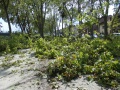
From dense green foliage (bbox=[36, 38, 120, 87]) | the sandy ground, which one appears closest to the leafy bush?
dense green foliage (bbox=[36, 38, 120, 87])

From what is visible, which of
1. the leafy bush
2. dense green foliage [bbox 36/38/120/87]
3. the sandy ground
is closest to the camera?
the sandy ground

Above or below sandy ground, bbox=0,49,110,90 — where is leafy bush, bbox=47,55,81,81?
above

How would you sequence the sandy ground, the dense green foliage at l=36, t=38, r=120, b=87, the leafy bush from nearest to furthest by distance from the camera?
the sandy ground
the dense green foliage at l=36, t=38, r=120, b=87
the leafy bush

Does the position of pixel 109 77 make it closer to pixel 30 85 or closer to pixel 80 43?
pixel 30 85

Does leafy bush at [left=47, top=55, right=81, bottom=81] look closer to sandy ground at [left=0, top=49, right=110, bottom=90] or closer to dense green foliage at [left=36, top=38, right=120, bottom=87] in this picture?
dense green foliage at [left=36, top=38, right=120, bottom=87]

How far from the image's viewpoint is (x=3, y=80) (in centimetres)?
640

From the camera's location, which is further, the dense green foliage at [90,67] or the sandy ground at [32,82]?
the dense green foliage at [90,67]

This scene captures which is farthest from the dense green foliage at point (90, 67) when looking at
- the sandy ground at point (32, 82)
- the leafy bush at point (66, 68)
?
the sandy ground at point (32, 82)

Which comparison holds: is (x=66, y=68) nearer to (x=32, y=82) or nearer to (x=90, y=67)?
(x=90, y=67)

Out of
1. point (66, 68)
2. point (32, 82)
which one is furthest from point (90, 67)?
point (32, 82)

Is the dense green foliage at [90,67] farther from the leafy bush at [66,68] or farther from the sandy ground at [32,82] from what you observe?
the sandy ground at [32,82]

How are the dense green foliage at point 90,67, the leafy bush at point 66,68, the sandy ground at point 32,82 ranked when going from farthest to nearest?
the leafy bush at point 66,68, the dense green foliage at point 90,67, the sandy ground at point 32,82

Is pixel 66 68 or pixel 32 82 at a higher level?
pixel 66 68

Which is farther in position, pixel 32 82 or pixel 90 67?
pixel 90 67
